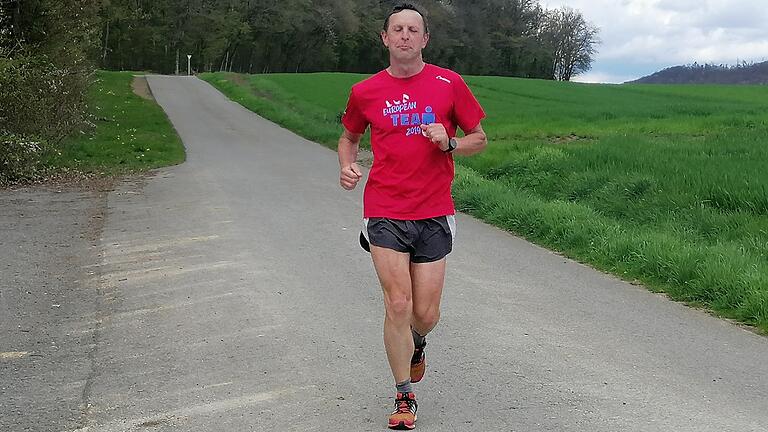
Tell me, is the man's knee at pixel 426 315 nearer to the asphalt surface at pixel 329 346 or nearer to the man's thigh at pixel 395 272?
the man's thigh at pixel 395 272

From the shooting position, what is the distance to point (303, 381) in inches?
202

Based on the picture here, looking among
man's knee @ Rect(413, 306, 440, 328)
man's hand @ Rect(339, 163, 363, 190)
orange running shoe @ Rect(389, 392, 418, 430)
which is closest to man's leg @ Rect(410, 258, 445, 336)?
man's knee @ Rect(413, 306, 440, 328)

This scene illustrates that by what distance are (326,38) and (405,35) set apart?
86238mm

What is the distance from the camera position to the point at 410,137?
168 inches

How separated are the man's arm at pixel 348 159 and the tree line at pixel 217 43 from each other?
755 millimetres

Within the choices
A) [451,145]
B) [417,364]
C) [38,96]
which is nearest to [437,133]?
[451,145]

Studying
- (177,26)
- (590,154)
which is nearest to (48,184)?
(590,154)

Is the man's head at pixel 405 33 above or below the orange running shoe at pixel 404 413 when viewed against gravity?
→ above

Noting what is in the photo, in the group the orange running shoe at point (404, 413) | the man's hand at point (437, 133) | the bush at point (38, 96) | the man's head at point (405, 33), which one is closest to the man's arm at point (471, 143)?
the man's hand at point (437, 133)

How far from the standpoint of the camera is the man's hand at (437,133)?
411 centimetres

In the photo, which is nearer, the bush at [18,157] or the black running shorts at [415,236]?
the black running shorts at [415,236]

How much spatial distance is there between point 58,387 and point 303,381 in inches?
53.2

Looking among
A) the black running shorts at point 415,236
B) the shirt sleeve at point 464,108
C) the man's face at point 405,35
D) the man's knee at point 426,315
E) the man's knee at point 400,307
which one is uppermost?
the man's face at point 405,35

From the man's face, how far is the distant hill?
86.3 m
